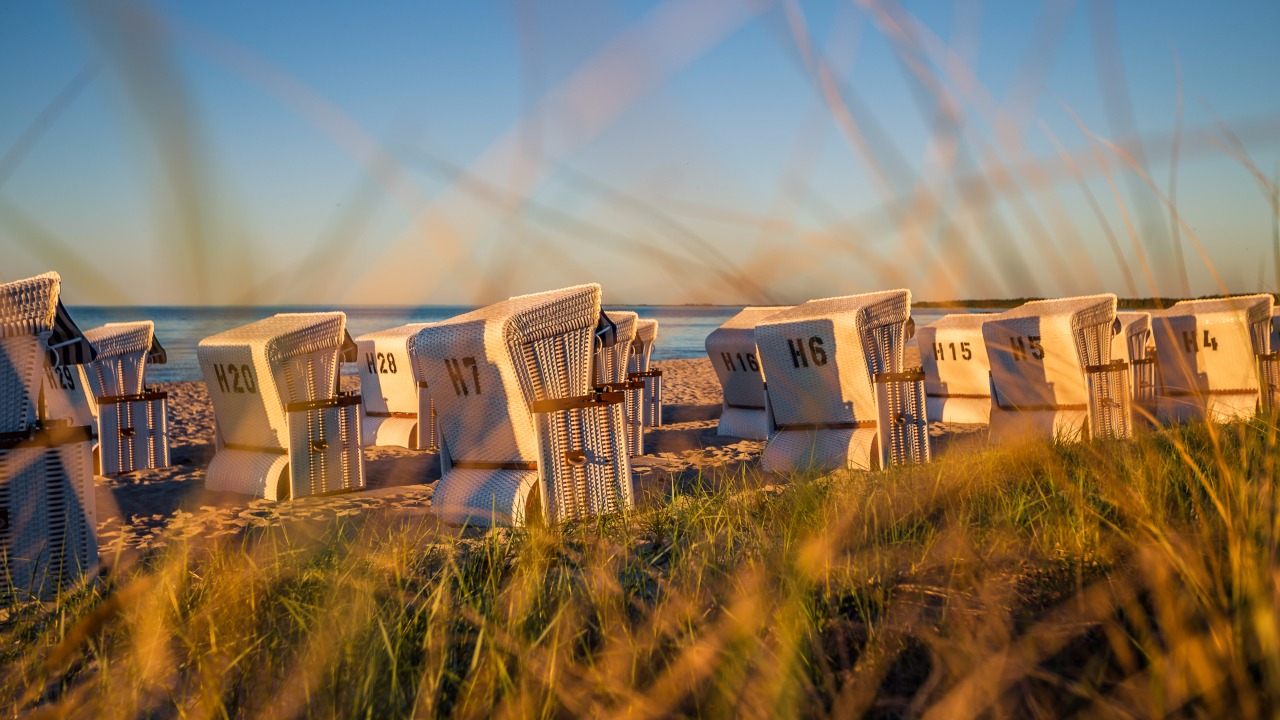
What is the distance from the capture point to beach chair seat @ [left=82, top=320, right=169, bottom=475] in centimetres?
863

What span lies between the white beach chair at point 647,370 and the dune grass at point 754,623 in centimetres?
821

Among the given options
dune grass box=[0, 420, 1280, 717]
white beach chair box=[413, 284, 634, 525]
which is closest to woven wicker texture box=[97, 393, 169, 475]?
white beach chair box=[413, 284, 634, 525]

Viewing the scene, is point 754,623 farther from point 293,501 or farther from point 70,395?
point 70,395

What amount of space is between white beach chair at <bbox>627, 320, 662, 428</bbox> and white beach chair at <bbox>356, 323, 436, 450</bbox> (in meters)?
2.73

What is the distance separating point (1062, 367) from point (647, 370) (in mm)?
5216

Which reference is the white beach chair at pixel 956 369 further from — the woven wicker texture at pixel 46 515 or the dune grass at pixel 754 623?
the woven wicker texture at pixel 46 515

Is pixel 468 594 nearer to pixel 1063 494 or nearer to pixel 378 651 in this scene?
pixel 378 651

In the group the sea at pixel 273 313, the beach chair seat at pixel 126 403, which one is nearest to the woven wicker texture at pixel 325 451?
the sea at pixel 273 313

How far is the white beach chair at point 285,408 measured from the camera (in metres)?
7.18

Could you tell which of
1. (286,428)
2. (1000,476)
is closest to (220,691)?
(1000,476)

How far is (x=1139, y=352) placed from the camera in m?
12.0

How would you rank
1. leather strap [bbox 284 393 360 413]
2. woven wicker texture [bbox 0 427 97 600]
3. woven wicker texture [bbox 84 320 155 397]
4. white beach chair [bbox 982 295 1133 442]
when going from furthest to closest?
white beach chair [bbox 982 295 1133 442], woven wicker texture [bbox 84 320 155 397], leather strap [bbox 284 393 360 413], woven wicker texture [bbox 0 427 97 600]

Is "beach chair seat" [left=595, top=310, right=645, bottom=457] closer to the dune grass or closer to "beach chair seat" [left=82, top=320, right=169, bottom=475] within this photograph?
"beach chair seat" [left=82, top=320, right=169, bottom=475]

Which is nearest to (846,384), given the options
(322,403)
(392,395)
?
(322,403)
